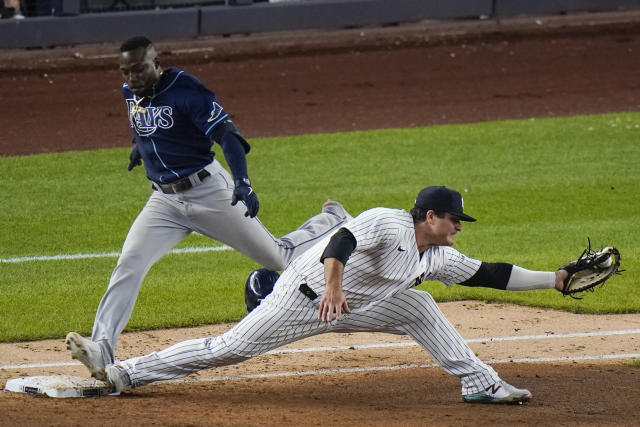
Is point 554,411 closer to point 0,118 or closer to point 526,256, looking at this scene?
point 526,256

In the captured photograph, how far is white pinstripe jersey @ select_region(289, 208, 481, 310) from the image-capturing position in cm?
477

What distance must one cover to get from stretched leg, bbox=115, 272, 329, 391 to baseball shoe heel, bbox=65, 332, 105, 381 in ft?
0.56

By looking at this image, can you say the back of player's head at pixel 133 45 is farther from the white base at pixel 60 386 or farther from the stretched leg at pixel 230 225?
the white base at pixel 60 386

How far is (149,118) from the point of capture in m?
5.70

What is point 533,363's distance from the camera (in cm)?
600

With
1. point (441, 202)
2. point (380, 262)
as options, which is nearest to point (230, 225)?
point (380, 262)

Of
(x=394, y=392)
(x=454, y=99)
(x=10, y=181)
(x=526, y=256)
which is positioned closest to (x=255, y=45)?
(x=454, y=99)

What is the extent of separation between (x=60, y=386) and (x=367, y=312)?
156cm

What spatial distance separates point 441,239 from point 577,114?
9106 mm

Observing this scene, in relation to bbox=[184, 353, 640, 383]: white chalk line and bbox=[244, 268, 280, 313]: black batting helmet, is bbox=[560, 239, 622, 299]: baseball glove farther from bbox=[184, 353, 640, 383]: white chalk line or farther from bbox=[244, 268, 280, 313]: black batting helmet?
bbox=[244, 268, 280, 313]: black batting helmet

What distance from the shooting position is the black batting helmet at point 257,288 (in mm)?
5680

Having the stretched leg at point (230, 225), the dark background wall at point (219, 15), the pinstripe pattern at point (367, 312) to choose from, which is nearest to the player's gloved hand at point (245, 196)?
the stretched leg at point (230, 225)

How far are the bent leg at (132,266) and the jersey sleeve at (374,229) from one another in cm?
134

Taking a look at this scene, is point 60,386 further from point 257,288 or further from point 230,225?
point 230,225
